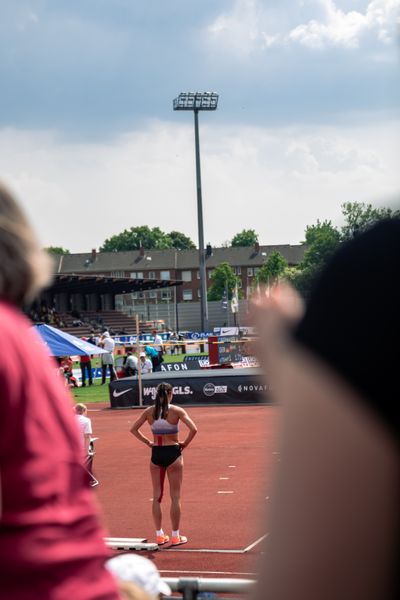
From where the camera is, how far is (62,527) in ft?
5.57

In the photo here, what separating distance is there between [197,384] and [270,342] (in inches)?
1301

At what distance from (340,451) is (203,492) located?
17.2 metres

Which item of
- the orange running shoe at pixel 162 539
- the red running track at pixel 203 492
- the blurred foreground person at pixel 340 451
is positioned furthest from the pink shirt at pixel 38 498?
the orange running shoe at pixel 162 539

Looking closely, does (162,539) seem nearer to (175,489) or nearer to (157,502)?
(157,502)

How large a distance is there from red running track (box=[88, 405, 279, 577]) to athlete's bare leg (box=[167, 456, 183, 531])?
1.29ft

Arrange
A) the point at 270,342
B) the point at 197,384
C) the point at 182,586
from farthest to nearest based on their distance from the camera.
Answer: the point at 197,384 < the point at 182,586 < the point at 270,342

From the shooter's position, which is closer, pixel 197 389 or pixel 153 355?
pixel 197 389

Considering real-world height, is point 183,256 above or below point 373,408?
above

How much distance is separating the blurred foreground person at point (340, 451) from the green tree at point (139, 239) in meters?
185

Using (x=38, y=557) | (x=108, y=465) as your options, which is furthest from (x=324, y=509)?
(x=108, y=465)

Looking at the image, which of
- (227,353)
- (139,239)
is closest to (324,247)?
(227,353)

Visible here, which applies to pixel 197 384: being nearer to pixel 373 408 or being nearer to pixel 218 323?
pixel 373 408

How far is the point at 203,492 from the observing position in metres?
17.9

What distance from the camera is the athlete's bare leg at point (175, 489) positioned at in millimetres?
14133
